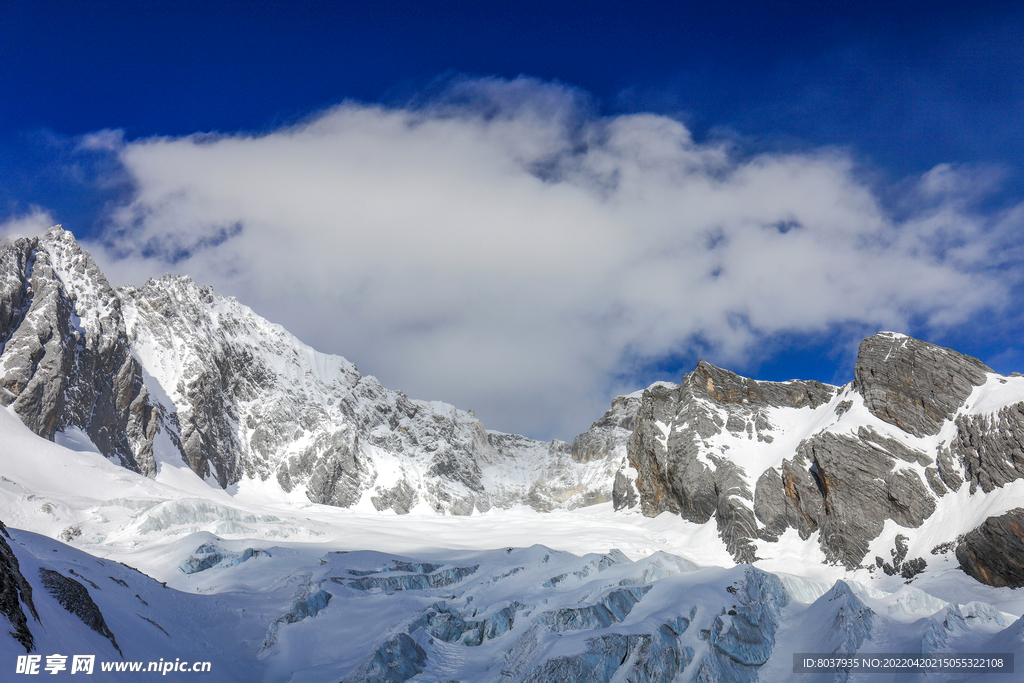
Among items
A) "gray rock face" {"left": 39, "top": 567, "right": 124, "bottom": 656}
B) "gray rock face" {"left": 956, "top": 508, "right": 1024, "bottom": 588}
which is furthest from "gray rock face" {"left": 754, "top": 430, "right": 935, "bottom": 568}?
"gray rock face" {"left": 39, "top": 567, "right": 124, "bottom": 656}

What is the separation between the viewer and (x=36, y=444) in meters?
78.5

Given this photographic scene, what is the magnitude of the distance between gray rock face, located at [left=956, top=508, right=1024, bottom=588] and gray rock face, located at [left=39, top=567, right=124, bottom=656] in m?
49.3

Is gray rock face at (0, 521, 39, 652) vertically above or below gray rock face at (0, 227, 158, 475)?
below

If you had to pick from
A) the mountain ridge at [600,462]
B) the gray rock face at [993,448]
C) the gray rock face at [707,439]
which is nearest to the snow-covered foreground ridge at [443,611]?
the gray rock face at [993,448]

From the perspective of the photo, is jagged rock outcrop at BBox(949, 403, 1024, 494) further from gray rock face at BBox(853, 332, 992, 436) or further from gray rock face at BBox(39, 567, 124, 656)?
gray rock face at BBox(39, 567, 124, 656)

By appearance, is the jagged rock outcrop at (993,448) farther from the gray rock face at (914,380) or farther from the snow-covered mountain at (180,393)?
the snow-covered mountain at (180,393)

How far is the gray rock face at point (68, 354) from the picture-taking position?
9488 cm

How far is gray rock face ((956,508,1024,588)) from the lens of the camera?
3894 centimetres

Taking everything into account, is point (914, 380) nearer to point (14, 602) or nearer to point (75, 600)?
point (75, 600)

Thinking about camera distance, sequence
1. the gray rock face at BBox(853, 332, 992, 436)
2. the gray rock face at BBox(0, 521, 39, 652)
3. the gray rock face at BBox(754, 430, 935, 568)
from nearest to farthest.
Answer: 1. the gray rock face at BBox(0, 521, 39, 652)
2. the gray rock face at BBox(754, 430, 935, 568)
3. the gray rock face at BBox(853, 332, 992, 436)

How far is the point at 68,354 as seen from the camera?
10419 centimetres

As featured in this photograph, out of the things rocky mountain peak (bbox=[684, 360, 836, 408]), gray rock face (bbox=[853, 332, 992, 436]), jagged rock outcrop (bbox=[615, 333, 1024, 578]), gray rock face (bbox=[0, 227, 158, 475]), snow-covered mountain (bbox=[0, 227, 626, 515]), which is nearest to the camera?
jagged rock outcrop (bbox=[615, 333, 1024, 578])

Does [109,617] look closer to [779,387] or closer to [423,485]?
[779,387]

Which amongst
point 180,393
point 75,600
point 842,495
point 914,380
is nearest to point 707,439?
point 842,495
